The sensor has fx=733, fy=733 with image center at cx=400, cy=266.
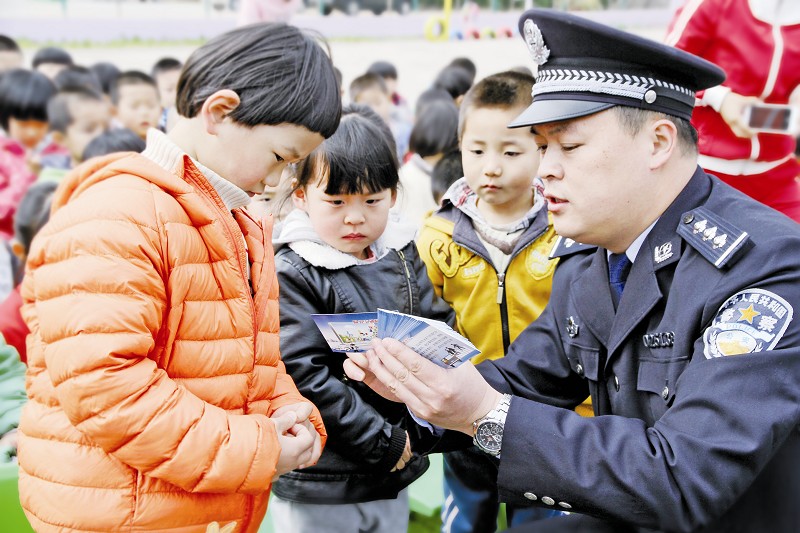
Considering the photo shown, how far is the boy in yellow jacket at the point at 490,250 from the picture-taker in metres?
2.64

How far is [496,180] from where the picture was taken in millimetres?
2670

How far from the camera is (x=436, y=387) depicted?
1.69m

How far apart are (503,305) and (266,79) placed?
1276 millimetres

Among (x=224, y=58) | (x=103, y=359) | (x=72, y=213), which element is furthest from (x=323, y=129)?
(x=103, y=359)

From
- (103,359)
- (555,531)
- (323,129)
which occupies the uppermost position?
(323,129)

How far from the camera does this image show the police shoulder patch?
1554 millimetres

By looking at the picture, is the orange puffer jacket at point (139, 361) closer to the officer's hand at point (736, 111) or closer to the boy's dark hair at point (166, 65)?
the officer's hand at point (736, 111)

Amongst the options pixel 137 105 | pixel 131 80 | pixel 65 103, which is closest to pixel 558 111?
pixel 65 103

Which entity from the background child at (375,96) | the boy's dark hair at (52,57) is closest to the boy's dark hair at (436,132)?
the background child at (375,96)

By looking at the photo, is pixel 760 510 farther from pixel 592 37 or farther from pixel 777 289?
pixel 592 37

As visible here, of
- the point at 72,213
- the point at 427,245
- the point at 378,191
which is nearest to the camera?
the point at 72,213

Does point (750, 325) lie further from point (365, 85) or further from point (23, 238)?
point (365, 85)

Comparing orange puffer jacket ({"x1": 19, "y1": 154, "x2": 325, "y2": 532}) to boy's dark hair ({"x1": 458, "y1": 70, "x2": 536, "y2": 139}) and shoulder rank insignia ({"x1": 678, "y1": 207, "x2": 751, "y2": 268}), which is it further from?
boy's dark hair ({"x1": 458, "y1": 70, "x2": 536, "y2": 139})

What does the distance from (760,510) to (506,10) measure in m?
10.7
